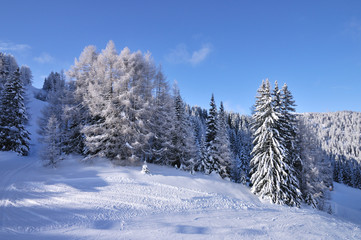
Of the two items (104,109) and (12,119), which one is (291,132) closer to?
(104,109)

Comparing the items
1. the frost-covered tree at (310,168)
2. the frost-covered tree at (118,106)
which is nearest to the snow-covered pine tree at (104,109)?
the frost-covered tree at (118,106)

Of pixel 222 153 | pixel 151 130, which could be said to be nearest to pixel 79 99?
pixel 151 130

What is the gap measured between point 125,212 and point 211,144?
19.1m

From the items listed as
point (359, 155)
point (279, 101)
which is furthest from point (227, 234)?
point (359, 155)

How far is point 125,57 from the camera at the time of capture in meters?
19.9

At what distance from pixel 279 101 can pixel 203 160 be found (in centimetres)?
1259

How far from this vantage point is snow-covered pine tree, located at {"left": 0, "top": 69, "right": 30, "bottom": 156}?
22172 mm

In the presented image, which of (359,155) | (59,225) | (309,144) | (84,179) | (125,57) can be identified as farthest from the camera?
(359,155)

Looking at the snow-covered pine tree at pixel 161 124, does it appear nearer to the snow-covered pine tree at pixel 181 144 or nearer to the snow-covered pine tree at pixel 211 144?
the snow-covered pine tree at pixel 181 144

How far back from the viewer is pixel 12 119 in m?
22.8

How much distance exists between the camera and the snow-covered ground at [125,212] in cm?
675

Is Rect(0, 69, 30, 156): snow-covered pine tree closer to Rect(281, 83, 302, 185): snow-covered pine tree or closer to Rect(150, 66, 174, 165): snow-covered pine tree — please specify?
Rect(150, 66, 174, 165): snow-covered pine tree

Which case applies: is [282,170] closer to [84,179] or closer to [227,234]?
[227,234]

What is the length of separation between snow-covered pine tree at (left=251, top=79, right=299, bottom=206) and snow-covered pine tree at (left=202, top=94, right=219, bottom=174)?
6.52 metres
